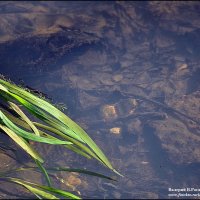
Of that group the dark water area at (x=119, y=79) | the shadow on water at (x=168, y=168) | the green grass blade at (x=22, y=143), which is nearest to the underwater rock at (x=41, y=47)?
the dark water area at (x=119, y=79)

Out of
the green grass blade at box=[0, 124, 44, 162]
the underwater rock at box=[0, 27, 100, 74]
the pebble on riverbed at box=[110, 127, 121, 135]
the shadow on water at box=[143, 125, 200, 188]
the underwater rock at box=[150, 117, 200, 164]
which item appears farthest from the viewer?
the underwater rock at box=[0, 27, 100, 74]

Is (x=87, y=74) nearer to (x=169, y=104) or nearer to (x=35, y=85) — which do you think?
(x=35, y=85)

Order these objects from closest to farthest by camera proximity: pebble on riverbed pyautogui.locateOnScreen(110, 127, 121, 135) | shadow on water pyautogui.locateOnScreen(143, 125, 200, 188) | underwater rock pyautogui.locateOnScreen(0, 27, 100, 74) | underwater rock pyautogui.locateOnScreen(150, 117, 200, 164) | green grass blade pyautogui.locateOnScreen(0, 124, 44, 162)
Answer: green grass blade pyautogui.locateOnScreen(0, 124, 44, 162) → shadow on water pyautogui.locateOnScreen(143, 125, 200, 188) → underwater rock pyautogui.locateOnScreen(150, 117, 200, 164) → pebble on riverbed pyautogui.locateOnScreen(110, 127, 121, 135) → underwater rock pyautogui.locateOnScreen(0, 27, 100, 74)

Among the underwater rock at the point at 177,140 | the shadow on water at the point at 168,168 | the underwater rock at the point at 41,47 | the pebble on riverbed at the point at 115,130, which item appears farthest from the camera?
the underwater rock at the point at 41,47

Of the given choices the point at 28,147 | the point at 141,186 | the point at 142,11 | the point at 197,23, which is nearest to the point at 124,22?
the point at 142,11

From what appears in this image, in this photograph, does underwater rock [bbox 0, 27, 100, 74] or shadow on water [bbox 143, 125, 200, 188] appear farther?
underwater rock [bbox 0, 27, 100, 74]

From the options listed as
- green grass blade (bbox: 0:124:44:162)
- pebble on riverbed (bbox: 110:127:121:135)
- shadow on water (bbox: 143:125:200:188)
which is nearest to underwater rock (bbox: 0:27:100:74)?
pebble on riverbed (bbox: 110:127:121:135)

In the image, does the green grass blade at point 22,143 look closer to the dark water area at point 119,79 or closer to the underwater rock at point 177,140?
the dark water area at point 119,79

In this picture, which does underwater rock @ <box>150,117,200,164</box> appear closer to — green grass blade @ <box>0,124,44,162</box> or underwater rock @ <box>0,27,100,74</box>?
underwater rock @ <box>0,27,100,74</box>

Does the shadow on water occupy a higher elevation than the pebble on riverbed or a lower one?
lower
